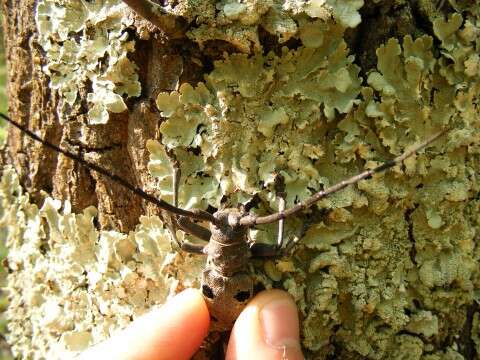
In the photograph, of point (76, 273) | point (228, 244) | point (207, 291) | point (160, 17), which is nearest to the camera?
point (160, 17)

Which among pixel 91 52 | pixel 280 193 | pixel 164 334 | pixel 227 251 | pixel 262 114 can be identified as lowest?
pixel 164 334

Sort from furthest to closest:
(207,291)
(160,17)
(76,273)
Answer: (76,273) → (207,291) → (160,17)

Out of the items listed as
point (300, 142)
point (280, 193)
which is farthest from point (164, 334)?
point (300, 142)

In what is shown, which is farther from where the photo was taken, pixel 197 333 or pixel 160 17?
pixel 197 333

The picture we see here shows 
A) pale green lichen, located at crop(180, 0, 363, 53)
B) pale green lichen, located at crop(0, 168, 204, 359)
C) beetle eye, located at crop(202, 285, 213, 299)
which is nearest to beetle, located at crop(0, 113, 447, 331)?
beetle eye, located at crop(202, 285, 213, 299)

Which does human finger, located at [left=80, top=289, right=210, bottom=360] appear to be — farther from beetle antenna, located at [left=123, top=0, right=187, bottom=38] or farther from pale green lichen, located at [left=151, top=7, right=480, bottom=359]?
beetle antenna, located at [left=123, top=0, right=187, bottom=38]

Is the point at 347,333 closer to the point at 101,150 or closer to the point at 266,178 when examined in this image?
the point at 266,178

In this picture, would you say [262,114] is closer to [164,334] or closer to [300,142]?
[300,142]
